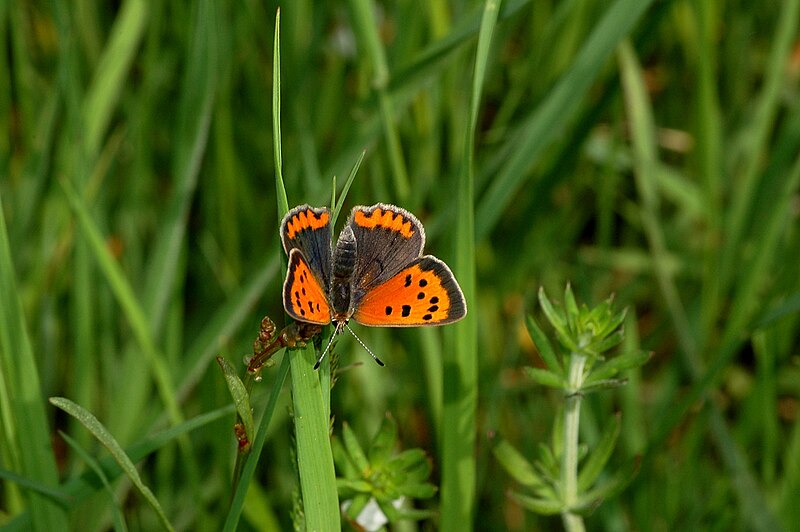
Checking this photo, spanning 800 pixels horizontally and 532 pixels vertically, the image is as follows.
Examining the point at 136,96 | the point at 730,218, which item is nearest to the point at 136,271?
the point at 136,96

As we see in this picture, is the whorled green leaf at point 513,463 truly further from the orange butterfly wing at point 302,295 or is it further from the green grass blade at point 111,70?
the green grass blade at point 111,70

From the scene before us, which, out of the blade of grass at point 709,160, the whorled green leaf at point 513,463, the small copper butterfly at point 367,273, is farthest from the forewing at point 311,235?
the blade of grass at point 709,160

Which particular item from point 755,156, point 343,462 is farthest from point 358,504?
point 755,156

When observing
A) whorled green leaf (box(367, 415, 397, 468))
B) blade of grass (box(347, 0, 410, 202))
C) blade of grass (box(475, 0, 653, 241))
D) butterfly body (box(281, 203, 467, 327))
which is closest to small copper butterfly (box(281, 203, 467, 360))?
butterfly body (box(281, 203, 467, 327))

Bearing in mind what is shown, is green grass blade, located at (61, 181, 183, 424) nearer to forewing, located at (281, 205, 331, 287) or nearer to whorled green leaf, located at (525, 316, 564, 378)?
forewing, located at (281, 205, 331, 287)

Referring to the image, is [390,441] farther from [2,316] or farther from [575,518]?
[2,316]

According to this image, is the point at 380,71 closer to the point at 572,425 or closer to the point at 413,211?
the point at 413,211
